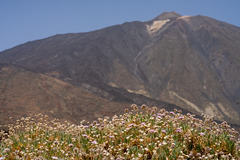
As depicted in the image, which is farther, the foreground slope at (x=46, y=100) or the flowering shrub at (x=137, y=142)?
the foreground slope at (x=46, y=100)

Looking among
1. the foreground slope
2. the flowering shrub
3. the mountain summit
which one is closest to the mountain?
the foreground slope

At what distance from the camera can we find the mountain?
54938 mm

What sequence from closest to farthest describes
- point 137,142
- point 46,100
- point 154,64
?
point 137,142, point 46,100, point 154,64

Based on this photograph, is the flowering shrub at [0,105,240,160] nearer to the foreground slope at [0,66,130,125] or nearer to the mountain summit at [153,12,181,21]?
the foreground slope at [0,66,130,125]

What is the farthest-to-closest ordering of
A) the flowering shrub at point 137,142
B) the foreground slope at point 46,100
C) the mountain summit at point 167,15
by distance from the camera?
the mountain summit at point 167,15
the foreground slope at point 46,100
the flowering shrub at point 137,142

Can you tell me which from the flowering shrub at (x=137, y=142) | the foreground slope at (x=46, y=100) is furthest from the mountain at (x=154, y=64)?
the flowering shrub at (x=137, y=142)

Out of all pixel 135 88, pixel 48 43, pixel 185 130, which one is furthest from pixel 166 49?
pixel 185 130

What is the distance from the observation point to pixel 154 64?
70.6 meters

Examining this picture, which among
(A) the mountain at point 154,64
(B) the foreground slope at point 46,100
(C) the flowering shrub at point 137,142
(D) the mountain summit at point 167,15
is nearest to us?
(C) the flowering shrub at point 137,142

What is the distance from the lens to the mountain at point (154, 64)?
180 feet

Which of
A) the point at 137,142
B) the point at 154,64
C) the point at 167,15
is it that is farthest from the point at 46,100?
the point at 167,15

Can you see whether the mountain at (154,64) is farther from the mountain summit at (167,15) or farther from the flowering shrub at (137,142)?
the mountain summit at (167,15)

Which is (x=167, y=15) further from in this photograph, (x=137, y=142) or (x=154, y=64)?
(x=137, y=142)

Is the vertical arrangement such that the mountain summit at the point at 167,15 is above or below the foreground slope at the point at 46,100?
above
